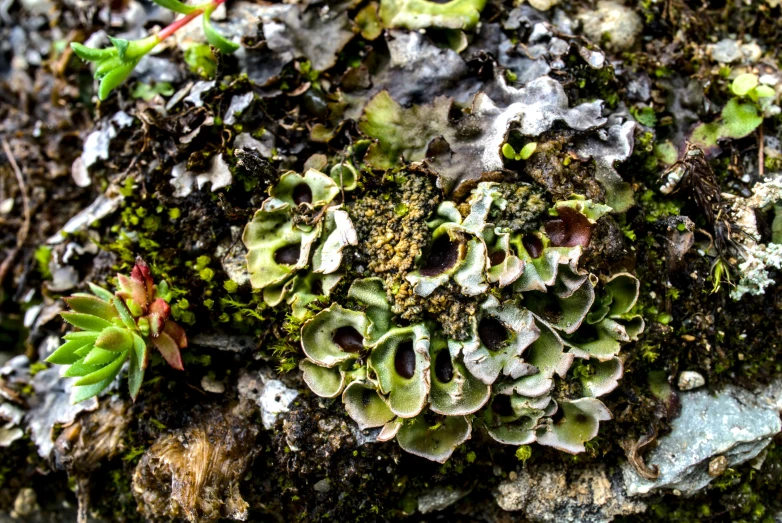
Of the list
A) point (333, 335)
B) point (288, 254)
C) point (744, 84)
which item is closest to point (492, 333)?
point (333, 335)

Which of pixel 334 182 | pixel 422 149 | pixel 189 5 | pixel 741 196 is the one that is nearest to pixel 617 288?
pixel 741 196

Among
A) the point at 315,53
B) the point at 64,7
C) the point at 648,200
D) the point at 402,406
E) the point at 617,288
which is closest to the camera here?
the point at 402,406

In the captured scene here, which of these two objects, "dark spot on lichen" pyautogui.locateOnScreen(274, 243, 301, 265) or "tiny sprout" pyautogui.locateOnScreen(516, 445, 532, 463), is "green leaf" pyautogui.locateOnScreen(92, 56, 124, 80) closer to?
"dark spot on lichen" pyautogui.locateOnScreen(274, 243, 301, 265)

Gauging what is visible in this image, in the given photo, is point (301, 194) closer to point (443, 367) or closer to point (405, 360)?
point (405, 360)

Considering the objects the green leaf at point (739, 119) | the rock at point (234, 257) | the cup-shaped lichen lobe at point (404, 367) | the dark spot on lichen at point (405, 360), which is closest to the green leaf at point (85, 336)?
the rock at point (234, 257)

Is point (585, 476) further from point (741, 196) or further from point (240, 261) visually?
point (240, 261)
